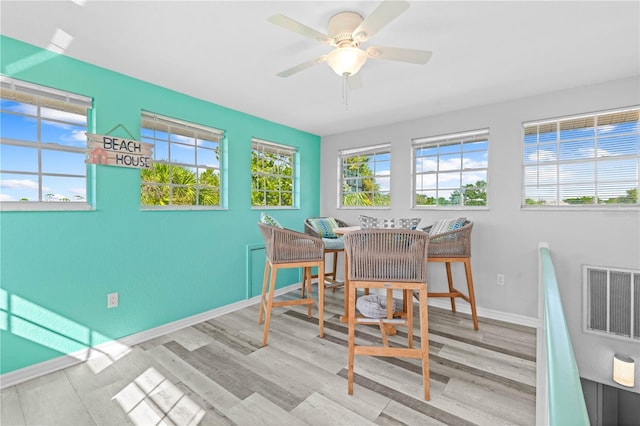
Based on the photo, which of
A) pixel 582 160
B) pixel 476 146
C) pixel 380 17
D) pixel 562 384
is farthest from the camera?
pixel 476 146

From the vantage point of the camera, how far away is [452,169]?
3.55 metres

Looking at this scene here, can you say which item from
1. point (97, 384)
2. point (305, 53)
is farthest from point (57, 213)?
point (305, 53)

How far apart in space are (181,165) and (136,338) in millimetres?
1712

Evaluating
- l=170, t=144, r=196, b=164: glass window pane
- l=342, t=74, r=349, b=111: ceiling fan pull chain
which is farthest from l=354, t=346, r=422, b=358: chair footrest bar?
l=170, t=144, r=196, b=164: glass window pane

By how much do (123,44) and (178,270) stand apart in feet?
6.54

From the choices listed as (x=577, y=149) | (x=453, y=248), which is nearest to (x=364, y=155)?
(x=453, y=248)

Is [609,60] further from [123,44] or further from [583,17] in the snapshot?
[123,44]

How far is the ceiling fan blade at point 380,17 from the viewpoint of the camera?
1337mm

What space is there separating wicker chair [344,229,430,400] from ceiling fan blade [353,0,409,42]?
1.16m

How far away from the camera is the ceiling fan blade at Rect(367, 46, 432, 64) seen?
170 cm

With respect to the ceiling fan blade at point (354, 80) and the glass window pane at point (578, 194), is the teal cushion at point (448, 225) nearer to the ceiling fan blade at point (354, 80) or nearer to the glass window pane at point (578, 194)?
the glass window pane at point (578, 194)

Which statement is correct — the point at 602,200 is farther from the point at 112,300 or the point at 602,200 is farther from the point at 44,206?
the point at 44,206

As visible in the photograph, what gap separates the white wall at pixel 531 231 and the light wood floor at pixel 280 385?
620 mm

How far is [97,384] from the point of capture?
1.98 meters
